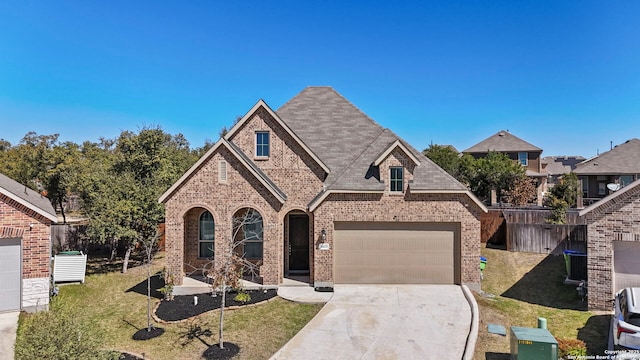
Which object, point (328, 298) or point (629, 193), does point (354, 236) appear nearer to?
point (328, 298)

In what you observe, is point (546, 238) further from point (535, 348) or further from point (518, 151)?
point (518, 151)

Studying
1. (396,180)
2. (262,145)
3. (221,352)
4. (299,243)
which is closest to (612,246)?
(396,180)

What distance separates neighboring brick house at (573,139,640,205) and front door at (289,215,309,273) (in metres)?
32.5

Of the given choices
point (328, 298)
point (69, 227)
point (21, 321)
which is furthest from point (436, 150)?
point (21, 321)

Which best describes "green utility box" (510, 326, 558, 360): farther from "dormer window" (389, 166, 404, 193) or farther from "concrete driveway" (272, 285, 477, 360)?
"dormer window" (389, 166, 404, 193)

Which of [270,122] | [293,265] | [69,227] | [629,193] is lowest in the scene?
[293,265]

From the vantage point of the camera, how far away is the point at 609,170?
37531mm

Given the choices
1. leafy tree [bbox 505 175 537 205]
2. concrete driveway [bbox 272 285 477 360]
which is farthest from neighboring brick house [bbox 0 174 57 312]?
leafy tree [bbox 505 175 537 205]

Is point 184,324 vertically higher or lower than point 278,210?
lower

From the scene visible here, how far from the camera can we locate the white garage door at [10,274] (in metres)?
13.1

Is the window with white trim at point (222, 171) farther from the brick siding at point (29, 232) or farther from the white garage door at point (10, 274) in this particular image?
the white garage door at point (10, 274)

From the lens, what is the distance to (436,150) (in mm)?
45219

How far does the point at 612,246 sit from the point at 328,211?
35.1 feet

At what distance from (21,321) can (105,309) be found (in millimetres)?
2641
